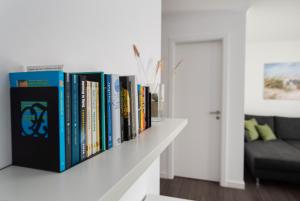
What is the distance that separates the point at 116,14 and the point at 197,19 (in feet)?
7.11

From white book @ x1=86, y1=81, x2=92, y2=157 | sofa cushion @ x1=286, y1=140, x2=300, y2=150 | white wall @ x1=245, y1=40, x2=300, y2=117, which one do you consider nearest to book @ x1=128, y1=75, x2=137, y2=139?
white book @ x1=86, y1=81, x2=92, y2=157

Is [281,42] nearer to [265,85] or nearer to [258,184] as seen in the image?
[265,85]

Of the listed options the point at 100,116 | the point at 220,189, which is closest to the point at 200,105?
the point at 220,189

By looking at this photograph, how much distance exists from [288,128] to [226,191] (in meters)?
2.12

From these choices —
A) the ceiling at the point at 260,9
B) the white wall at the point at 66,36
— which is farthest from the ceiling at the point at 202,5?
the white wall at the point at 66,36

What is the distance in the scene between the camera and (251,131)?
11.8ft

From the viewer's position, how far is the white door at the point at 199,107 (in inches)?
114

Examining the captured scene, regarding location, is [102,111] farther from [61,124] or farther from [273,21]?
[273,21]

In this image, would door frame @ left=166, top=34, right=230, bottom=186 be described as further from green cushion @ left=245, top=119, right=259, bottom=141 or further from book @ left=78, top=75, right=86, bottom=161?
book @ left=78, top=75, right=86, bottom=161

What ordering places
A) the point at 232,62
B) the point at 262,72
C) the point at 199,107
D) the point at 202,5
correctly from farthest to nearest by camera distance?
the point at 262,72, the point at 199,107, the point at 232,62, the point at 202,5

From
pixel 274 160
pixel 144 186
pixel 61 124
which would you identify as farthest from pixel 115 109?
pixel 274 160

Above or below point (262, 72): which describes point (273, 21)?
above

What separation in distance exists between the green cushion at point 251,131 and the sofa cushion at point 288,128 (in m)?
0.54

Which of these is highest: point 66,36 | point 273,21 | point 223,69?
point 273,21
